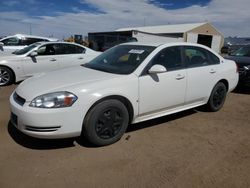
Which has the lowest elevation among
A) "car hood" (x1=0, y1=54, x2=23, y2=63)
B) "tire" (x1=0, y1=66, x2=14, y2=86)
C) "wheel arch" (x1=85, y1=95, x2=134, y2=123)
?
"tire" (x1=0, y1=66, x2=14, y2=86)

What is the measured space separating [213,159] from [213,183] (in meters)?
0.59

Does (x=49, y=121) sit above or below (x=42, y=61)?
below

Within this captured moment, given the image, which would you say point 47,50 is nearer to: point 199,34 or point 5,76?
point 5,76

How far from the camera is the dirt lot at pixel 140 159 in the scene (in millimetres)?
2922

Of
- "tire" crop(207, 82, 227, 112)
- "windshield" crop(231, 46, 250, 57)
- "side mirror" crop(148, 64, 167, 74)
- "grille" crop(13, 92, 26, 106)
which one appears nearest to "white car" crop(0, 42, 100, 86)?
"grille" crop(13, 92, 26, 106)

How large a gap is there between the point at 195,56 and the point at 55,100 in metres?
2.95

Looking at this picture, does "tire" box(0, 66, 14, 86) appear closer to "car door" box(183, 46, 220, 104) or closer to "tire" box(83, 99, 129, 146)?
"tire" box(83, 99, 129, 146)

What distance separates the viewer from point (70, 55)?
28.5 feet

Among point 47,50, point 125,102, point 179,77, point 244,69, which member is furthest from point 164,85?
point 47,50

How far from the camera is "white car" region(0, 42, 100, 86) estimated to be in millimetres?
7728

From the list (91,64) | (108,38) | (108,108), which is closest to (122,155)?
(108,108)

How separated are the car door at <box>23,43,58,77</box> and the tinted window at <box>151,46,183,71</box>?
195 inches

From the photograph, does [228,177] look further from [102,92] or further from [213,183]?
[102,92]

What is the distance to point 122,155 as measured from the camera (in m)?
3.51
